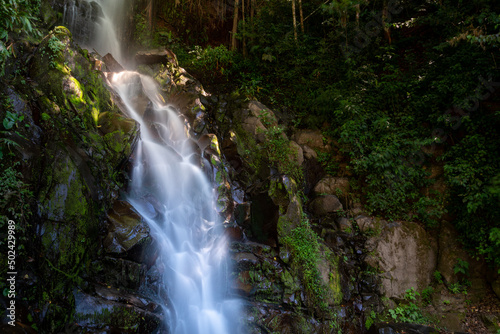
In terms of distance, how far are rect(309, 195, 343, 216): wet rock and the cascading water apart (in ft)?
9.92

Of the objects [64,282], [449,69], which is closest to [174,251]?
[64,282]

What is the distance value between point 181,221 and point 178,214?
0.62 ft

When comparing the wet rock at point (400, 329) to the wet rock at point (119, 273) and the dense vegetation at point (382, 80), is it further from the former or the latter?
the wet rock at point (119, 273)

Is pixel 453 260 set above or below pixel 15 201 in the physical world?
below

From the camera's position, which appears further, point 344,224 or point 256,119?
point 256,119

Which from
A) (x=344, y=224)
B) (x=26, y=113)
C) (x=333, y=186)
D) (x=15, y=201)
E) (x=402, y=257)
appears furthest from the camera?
(x=333, y=186)

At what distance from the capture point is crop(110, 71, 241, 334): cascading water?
17.1 ft

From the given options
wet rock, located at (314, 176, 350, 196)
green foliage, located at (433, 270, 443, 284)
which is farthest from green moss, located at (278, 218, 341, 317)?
green foliage, located at (433, 270, 443, 284)

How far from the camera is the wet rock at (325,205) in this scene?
7846 millimetres

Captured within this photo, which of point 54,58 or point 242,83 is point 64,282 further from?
point 242,83

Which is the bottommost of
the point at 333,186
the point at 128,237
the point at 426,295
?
the point at 426,295

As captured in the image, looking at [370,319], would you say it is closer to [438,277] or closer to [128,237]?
[438,277]

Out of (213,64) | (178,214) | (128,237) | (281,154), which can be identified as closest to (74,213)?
(128,237)

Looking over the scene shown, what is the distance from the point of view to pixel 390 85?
868 cm
